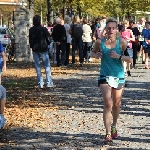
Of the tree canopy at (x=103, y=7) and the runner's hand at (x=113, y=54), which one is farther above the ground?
the runner's hand at (x=113, y=54)

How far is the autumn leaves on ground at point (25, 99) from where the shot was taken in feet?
35.5

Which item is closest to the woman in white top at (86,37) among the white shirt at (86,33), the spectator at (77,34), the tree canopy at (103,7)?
the white shirt at (86,33)

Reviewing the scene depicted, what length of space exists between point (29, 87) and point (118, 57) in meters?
8.14

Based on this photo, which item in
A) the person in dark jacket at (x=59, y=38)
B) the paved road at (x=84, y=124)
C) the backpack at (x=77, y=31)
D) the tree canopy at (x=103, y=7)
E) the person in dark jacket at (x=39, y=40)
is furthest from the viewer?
the tree canopy at (x=103, y=7)

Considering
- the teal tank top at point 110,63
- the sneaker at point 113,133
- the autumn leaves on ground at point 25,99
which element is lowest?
the autumn leaves on ground at point 25,99

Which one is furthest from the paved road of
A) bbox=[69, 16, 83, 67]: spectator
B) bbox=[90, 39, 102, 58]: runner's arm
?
bbox=[69, 16, 83, 67]: spectator

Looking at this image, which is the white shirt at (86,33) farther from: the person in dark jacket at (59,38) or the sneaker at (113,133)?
the sneaker at (113,133)

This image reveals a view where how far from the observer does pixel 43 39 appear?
15.7m

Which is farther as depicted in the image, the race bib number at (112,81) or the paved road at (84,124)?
the race bib number at (112,81)

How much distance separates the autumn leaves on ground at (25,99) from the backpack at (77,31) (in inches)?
104

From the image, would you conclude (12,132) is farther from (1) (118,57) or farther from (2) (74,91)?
(2) (74,91)

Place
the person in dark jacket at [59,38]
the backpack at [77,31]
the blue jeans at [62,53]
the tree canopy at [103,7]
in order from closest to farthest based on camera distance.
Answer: the person in dark jacket at [59,38], the blue jeans at [62,53], the backpack at [77,31], the tree canopy at [103,7]

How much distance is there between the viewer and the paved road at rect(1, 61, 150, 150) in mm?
8596

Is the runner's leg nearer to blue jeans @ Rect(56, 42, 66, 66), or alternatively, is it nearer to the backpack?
blue jeans @ Rect(56, 42, 66, 66)
